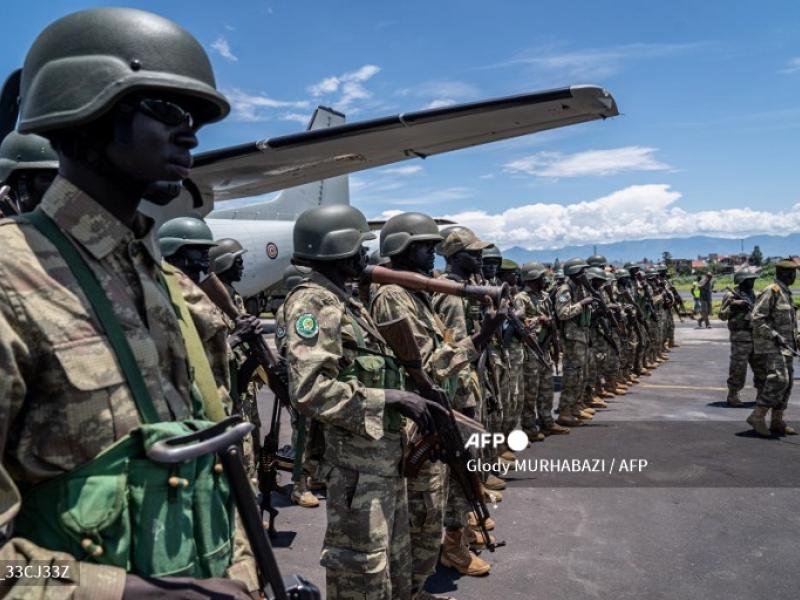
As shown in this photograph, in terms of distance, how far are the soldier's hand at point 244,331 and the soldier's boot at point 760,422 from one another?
6.47 m

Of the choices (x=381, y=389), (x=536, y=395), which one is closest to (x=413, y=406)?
(x=381, y=389)

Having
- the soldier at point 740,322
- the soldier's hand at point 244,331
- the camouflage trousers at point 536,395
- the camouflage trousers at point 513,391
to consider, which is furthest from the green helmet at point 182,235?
the soldier at point 740,322

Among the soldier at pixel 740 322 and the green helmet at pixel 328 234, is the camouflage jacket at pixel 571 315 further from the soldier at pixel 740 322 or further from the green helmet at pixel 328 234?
the green helmet at pixel 328 234

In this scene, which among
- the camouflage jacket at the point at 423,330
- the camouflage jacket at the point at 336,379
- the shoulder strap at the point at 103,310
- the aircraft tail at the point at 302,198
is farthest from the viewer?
the aircraft tail at the point at 302,198

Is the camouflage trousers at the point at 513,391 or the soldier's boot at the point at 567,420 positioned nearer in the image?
the camouflage trousers at the point at 513,391

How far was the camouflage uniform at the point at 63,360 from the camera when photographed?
3.44ft

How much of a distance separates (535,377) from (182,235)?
5086 millimetres

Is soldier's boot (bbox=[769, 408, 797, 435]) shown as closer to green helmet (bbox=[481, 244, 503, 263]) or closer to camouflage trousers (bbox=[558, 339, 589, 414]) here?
camouflage trousers (bbox=[558, 339, 589, 414])

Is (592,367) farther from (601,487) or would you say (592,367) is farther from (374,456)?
(374,456)

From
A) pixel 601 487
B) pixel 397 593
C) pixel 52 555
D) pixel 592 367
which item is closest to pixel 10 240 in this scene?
pixel 52 555

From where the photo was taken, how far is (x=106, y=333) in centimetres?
117

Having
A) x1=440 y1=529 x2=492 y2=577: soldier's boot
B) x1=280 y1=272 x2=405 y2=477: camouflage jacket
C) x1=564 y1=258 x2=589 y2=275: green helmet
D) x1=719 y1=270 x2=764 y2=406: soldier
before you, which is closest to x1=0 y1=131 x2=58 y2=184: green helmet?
x1=280 y1=272 x2=405 y2=477: camouflage jacket

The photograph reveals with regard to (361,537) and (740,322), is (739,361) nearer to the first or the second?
(740,322)

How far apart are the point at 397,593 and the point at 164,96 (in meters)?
2.62
